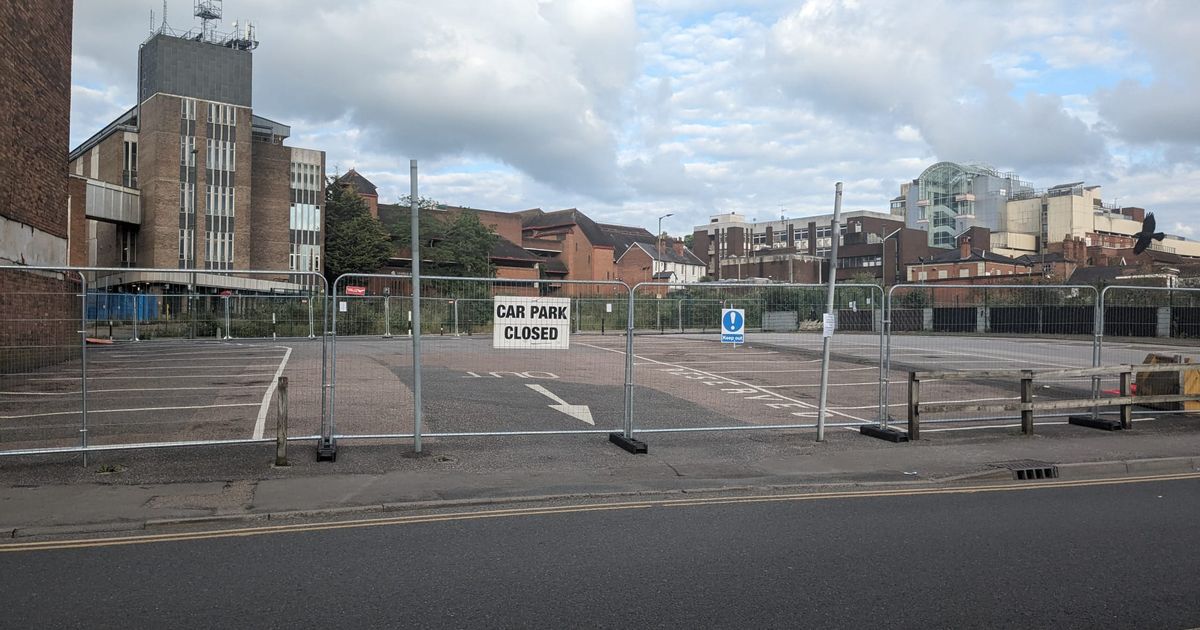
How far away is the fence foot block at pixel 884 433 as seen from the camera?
40.4 feet

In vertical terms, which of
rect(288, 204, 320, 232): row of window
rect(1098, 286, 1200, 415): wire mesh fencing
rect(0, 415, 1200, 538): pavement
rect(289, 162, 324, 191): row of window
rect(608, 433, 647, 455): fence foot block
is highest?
rect(289, 162, 324, 191): row of window

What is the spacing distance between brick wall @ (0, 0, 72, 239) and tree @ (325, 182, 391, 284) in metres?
56.7

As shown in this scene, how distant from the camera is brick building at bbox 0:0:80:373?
1744cm

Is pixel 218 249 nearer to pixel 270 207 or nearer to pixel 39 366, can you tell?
pixel 270 207

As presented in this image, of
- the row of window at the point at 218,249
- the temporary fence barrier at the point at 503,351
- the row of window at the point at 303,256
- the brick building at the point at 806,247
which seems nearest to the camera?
the temporary fence barrier at the point at 503,351

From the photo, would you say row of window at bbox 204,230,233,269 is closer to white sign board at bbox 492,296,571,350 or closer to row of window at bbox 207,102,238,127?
row of window at bbox 207,102,238,127

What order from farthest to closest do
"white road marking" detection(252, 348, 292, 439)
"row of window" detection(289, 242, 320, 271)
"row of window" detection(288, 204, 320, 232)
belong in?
"row of window" detection(288, 204, 320, 232) → "row of window" detection(289, 242, 320, 271) → "white road marking" detection(252, 348, 292, 439)

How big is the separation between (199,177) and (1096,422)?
6981cm

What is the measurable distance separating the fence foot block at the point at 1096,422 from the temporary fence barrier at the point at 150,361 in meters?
12.0

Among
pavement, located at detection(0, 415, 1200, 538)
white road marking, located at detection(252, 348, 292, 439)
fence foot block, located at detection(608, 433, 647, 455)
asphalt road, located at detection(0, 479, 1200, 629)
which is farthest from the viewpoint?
white road marking, located at detection(252, 348, 292, 439)

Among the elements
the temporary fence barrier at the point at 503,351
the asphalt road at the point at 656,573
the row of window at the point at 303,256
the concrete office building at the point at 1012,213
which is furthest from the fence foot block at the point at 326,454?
the concrete office building at the point at 1012,213

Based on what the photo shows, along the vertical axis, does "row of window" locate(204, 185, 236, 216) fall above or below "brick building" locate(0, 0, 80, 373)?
above

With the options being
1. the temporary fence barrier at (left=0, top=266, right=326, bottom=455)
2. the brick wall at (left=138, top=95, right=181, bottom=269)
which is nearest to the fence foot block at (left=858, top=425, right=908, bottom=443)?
the temporary fence barrier at (left=0, top=266, right=326, bottom=455)

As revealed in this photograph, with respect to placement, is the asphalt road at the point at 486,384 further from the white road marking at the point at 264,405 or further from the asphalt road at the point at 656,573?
the asphalt road at the point at 656,573
